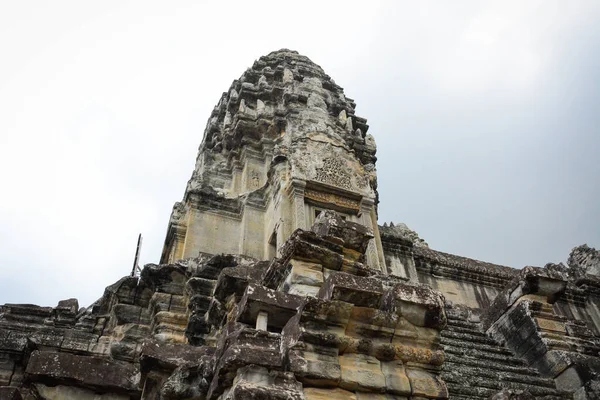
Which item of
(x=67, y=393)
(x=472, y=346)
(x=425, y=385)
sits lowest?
(x=425, y=385)

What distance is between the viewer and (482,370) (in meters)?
8.87

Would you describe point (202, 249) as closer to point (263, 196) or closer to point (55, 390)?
point (263, 196)

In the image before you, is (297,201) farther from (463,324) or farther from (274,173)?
(463,324)

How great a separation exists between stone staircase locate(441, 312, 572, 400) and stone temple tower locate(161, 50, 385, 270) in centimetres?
297

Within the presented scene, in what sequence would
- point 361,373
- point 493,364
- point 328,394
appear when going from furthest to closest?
point 493,364 < point 361,373 < point 328,394

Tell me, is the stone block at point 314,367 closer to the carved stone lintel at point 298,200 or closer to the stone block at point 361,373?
the stone block at point 361,373

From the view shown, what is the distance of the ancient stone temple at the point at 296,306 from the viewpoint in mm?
4566

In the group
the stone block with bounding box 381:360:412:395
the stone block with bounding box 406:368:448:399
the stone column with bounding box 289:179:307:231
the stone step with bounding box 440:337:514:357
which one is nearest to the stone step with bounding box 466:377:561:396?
the stone step with bounding box 440:337:514:357

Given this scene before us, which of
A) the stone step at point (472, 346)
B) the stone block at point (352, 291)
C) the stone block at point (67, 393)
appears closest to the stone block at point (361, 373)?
the stone block at point (352, 291)

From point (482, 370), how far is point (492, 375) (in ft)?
0.62

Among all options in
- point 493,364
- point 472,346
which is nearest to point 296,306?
point 493,364

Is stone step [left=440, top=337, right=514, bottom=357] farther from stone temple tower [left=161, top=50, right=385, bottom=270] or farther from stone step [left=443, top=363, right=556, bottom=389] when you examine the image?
stone temple tower [left=161, top=50, right=385, bottom=270]

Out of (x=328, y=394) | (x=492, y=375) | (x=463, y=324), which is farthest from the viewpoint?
(x=463, y=324)

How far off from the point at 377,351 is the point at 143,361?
2.46 m
